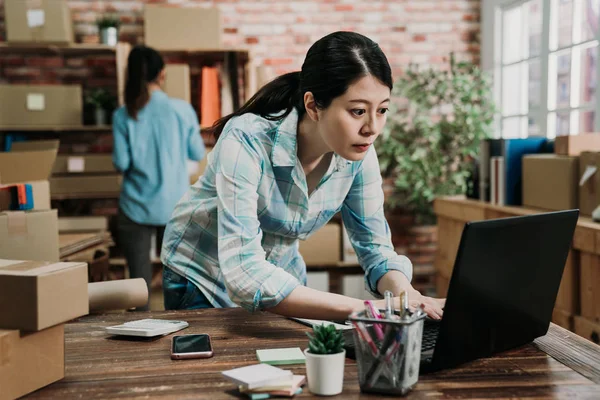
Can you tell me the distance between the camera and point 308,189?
1.64m

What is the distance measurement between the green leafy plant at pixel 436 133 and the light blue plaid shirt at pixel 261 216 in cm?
276

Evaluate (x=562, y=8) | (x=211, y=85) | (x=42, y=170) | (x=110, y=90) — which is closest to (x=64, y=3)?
(x=110, y=90)

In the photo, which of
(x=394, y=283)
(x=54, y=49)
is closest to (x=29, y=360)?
(x=394, y=283)

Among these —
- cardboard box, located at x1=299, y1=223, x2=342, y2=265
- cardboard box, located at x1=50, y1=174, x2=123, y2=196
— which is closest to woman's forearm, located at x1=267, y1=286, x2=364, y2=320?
cardboard box, located at x1=299, y1=223, x2=342, y2=265

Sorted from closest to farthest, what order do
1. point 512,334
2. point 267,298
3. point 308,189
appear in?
point 512,334, point 267,298, point 308,189

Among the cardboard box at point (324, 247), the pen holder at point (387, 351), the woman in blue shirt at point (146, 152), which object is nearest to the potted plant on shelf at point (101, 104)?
the woman in blue shirt at point (146, 152)

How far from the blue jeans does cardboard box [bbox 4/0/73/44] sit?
3083 millimetres

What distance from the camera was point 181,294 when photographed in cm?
169

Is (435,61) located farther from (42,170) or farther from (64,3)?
(42,170)

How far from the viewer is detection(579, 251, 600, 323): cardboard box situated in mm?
2502

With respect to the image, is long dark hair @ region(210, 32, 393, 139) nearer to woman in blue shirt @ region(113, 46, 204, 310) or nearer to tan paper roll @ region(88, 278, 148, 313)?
tan paper roll @ region(88, 278, 148, 313)

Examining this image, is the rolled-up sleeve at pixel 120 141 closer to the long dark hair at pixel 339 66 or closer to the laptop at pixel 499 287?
the long dark hair at pixel 339 66

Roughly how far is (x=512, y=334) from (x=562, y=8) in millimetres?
3132

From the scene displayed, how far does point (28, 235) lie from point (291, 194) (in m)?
0.79
